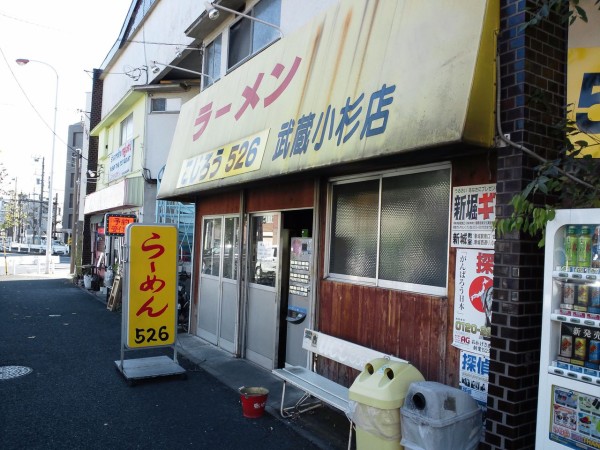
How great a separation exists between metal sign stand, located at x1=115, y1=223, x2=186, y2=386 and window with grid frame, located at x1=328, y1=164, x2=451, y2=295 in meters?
2.68

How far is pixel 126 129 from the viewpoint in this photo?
17281mm

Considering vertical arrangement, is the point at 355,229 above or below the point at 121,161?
below

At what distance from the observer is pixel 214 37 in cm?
969

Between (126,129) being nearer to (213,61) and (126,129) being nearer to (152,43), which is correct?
(152,43)

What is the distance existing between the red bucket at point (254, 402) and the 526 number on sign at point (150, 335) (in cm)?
217

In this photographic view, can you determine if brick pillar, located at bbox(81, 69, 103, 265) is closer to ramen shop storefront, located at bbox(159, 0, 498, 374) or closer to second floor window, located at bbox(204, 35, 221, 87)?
second floor window, located at bbox(204, 35, 221, 87)

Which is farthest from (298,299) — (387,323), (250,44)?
(250,44)

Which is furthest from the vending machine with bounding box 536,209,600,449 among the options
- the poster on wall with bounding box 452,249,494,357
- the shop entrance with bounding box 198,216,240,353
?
the shop entrance with bounding box 198,216,240,353

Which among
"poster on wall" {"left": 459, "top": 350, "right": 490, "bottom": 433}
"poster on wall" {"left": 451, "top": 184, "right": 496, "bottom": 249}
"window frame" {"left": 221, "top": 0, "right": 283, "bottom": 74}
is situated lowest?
"poster on wall" {"left": 459, "top": 350, "right": 490, "bottom": 433}

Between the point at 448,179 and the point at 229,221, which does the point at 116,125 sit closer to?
the point at 229,221

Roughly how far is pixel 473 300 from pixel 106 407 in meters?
4.47

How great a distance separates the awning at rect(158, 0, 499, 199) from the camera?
3.44m

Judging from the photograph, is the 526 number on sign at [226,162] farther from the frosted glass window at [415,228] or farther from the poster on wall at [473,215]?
the poster on wall at [473,215]

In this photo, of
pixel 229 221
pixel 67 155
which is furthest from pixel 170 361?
pixel 67 155
